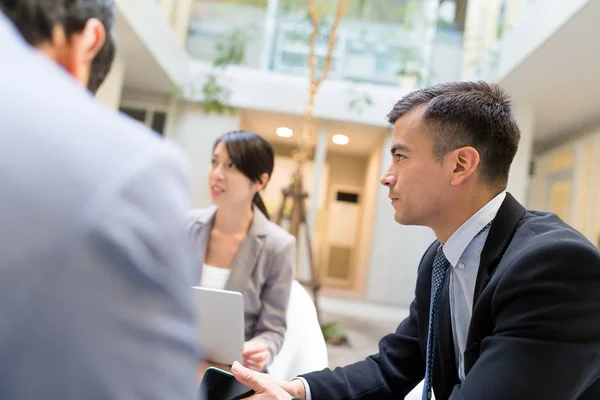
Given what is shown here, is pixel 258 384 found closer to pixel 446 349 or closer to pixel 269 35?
pixel 446 349

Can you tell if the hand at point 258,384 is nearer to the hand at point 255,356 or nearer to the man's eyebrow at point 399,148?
the hand at point 255,356

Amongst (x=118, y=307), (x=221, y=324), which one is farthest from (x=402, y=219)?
(x=118, y=307)

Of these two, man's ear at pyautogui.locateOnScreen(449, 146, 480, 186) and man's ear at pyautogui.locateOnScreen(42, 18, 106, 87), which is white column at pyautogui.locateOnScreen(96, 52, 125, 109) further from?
man's ear at pyautogui.locateOnScreen(42, 18, 106, 87)

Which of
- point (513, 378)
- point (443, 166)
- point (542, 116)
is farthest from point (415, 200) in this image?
point (542, 116)

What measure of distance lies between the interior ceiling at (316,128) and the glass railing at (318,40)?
→ 79cm

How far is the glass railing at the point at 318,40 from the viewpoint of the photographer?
7.79 m

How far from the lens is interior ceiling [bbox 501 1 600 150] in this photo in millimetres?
4348

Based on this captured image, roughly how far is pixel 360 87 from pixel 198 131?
268 centimetres

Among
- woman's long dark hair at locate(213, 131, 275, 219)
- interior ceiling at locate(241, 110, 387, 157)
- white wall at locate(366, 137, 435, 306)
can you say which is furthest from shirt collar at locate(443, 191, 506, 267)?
white wall at locate(366, 137, 435, 306)

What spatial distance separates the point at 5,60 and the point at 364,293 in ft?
27.9

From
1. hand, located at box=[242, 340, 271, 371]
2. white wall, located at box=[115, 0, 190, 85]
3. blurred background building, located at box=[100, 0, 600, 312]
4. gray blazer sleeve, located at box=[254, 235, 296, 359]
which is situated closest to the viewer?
hand, located at box=[242, 340, 271, 371]

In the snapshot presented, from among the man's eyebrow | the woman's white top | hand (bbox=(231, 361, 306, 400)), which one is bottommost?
hand (bbox=(231, 361, 306, 400))

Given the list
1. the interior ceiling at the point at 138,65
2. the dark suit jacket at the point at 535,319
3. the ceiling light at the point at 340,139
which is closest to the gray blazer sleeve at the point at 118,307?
the dark suit jacket at the point at 535,319

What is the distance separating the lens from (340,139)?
965 cm
